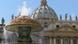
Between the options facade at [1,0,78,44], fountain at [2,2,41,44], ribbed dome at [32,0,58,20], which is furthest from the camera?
ribbed dome at [32,0,58,20]

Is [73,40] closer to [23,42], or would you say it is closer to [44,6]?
[44,6]

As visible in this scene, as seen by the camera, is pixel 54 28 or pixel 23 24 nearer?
pixel 23 24

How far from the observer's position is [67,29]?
62875mm

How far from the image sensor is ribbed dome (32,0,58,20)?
75781mm

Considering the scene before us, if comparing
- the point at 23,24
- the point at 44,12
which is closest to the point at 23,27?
the point at 23,24

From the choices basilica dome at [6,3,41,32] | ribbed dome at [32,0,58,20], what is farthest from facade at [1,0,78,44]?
basilica dome at [6,3,41,32]

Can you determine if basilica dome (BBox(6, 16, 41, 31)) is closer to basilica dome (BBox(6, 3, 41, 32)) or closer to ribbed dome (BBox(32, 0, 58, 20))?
basilica dome (BBox(6, 3, 41, 32))

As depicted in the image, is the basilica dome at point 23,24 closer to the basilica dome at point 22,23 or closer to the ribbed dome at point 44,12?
the basilica dome at point 22,23

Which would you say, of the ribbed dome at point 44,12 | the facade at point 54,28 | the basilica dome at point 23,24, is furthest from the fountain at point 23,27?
the ribbed dome at point 44,12

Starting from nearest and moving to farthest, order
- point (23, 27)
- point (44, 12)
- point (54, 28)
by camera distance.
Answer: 1. point (23, 27)
2. point (54, 28)
3. point (44, 12)

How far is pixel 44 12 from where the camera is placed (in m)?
79.7

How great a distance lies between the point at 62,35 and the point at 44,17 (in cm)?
1325

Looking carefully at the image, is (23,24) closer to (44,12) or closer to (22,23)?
(22,23)

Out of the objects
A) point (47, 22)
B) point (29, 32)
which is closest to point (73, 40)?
point (47, 22)
